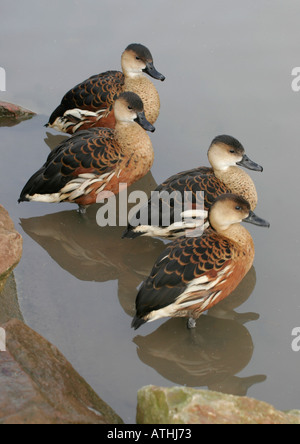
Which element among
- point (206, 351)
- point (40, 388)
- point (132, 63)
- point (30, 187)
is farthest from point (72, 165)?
point (40, 388)

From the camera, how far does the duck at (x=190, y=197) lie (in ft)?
16.2

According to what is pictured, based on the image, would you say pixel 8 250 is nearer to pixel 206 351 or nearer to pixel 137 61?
pixel 206 351

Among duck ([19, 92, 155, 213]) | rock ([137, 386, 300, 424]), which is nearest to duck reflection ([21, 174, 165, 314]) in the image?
duck ([19, 92, 155, 213])

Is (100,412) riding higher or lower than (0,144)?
lower

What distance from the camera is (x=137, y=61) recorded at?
248 inches

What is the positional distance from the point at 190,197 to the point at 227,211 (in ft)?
1.72

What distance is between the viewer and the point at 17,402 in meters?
3.14

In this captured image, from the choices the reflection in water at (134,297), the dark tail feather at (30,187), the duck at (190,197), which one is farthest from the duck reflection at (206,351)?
the dark tail feather at (30,187)

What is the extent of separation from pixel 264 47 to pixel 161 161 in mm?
1988

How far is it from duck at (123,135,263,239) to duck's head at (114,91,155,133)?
2.47ft

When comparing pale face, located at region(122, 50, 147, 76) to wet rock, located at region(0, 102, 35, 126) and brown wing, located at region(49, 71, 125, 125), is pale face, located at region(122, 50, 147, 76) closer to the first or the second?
brown wing, located at region(49, 71, 125, 125)

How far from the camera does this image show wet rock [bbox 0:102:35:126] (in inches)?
252
